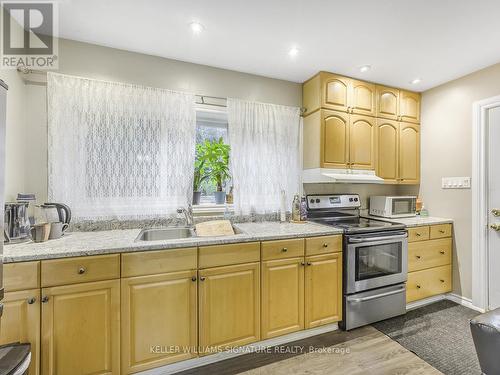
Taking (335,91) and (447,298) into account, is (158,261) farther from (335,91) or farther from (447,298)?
(447,298)

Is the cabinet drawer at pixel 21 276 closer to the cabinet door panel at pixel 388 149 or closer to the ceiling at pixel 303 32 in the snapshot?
the ceiling at pixel 303 32

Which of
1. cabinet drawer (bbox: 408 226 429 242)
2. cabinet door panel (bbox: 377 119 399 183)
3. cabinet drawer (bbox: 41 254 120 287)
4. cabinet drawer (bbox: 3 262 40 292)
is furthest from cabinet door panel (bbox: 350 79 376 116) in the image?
cabinet drawer (bbox: 3 262 40 292)

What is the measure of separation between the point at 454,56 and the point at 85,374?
12.3 feet

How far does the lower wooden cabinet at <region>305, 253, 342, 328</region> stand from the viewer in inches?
79.3

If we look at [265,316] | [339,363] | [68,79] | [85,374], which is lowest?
[339,363]

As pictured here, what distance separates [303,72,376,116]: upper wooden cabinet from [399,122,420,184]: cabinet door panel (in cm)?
57

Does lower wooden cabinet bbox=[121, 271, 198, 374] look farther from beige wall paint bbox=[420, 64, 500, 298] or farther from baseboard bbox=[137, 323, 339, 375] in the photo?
beige wall paint bbox=[420, 64, 500, 298]

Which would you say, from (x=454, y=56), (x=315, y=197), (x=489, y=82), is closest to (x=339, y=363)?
(x=315, y=197)

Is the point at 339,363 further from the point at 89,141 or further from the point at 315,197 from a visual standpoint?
the point at 89,141

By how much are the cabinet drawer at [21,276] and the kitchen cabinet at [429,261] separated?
3028 millimetres

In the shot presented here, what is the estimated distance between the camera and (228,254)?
176 centimetres

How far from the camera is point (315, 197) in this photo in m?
2.74

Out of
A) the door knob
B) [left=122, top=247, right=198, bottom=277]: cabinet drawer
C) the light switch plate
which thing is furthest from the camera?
the light switch plate

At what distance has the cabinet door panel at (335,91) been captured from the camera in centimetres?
249
